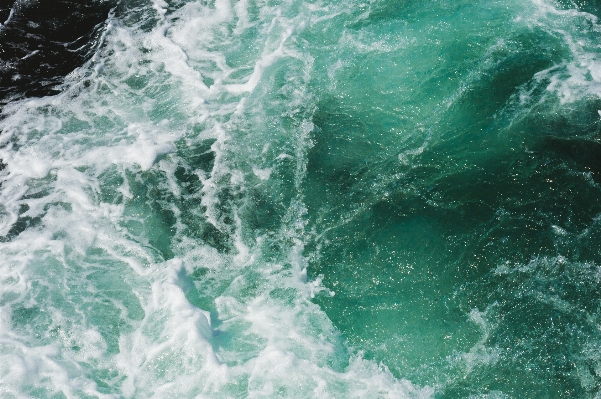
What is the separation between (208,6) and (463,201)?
8977 millimetres

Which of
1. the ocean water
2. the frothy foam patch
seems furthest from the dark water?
the frothy foam patch

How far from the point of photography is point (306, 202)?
947 cm

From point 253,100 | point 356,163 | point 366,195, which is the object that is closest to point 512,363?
point 366,195

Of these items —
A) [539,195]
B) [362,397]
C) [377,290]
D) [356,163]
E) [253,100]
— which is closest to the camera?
[362,397]

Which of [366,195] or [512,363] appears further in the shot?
[366,195]

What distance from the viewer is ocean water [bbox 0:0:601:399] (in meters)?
7.61

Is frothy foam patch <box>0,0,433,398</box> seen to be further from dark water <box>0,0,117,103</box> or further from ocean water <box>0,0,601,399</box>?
dark water <box>0,0,117,103</box>

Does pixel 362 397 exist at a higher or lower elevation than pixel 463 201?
lower

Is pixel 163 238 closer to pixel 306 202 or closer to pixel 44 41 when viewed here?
pixel 306 202

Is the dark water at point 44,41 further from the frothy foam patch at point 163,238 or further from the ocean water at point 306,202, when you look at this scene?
the frothy foam patch at point 163,238

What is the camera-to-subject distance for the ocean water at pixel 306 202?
761 centimetres

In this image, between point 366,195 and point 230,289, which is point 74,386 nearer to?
point 230,289

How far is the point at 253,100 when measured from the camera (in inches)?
442

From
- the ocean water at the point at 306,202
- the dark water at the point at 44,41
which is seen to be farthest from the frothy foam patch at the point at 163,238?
the dark water at the point at 44,41
